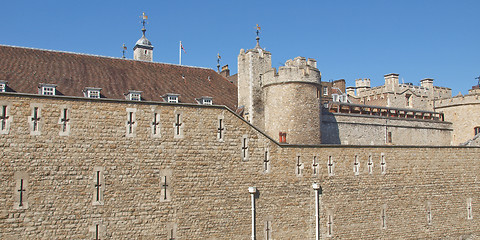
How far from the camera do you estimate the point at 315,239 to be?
72.8ft

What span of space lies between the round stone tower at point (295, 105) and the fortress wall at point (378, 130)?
3.64m

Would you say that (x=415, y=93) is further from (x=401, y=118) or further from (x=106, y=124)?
(x=106, y=124)

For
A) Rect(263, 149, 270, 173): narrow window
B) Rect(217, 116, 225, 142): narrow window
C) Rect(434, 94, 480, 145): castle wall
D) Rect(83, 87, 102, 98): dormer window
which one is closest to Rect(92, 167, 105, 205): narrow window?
Rect(217, 116, 225, 142): narrow window

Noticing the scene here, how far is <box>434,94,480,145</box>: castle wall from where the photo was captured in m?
37.2

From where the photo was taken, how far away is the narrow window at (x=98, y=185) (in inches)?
693

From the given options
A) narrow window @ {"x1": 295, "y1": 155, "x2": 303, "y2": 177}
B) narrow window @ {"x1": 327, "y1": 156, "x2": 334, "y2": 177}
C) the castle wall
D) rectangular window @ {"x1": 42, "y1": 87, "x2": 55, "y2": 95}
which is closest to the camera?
narrow window @ {"x1": 295, "y1": 155, "x2": 303, "y2": 177}

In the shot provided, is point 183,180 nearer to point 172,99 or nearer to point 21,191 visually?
point 21,191

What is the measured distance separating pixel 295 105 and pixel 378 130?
9339mm

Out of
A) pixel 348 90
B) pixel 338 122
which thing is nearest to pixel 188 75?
pixel 338 122

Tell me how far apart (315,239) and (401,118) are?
52.4 ft

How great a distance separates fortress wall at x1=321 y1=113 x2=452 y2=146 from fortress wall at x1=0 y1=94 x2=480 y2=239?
5.56 m

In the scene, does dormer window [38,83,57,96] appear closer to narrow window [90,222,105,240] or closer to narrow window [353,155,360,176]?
narrow window [90,222,105,240]

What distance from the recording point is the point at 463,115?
37.9 m

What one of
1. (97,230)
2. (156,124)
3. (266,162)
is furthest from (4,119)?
(266,162)
